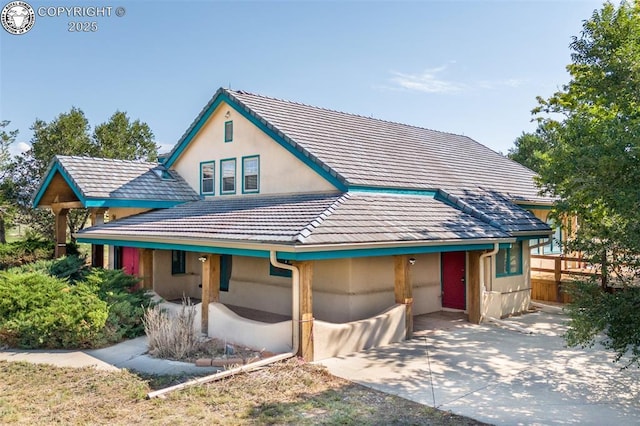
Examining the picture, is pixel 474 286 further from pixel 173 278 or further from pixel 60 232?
pixel 60 232

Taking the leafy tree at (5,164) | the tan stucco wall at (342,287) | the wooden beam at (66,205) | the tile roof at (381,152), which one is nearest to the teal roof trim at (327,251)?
the tan stucco wall at (342,287)

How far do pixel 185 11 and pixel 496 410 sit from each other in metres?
13.1

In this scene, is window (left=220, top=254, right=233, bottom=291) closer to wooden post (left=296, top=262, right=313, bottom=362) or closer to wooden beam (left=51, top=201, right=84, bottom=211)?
wooden beam (left=51, top=201, right=84, bottom=211)

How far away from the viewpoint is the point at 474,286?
12367 millimetres

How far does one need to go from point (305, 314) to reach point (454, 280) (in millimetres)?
6789

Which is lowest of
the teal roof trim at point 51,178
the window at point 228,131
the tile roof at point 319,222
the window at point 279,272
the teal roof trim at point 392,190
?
the window at point 279,272

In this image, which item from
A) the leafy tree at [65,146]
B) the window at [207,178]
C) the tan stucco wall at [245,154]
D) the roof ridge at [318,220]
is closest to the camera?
the roof ridge at [318,220]

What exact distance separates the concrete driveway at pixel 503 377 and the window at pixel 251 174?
6837 millimetres

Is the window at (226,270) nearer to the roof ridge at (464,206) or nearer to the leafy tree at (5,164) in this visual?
the roof ridge at (464,206)

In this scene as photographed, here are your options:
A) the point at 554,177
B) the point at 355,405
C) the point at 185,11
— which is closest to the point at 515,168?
the point at 554,177

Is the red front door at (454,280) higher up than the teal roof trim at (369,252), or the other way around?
the teal roof trim at (369,252)

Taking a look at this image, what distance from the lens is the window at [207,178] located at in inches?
637

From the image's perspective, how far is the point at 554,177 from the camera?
1201 centimetres

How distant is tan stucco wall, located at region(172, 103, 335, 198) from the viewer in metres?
13.1
